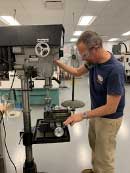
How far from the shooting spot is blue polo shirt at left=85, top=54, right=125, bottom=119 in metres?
1.48

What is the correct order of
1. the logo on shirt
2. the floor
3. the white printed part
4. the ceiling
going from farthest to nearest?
the ceiling, the floor, the logo on shirt, the white printed part

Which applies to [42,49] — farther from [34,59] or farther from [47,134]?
[47,134]

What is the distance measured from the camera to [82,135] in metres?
3.26

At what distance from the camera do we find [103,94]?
169 cm

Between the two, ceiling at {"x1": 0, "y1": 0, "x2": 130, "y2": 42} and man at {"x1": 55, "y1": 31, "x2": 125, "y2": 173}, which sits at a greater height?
ceiling at {"x1": 0, "y1": 0, "x2": 130, "y2": 42}

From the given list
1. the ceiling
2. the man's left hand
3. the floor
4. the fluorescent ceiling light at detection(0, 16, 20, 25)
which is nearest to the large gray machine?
the man's left hand

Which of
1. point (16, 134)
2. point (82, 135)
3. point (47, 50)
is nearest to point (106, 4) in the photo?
point (82, 135)

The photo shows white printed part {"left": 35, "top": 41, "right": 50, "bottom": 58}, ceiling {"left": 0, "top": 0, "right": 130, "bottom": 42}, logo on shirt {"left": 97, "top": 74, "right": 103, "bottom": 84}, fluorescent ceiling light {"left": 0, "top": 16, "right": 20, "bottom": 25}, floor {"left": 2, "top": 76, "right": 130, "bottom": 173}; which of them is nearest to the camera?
white printed part {"left": 35, "top": 41, "right": 50, "bottom": 58}

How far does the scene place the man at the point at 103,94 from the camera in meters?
1.48

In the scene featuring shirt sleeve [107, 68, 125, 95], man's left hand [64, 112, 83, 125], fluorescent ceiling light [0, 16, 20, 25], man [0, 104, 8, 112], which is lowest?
man [0, 104, 8, 112]

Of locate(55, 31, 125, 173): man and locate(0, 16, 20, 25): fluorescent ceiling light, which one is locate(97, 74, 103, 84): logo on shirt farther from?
locate(0, 16, 20, 25): fluorescent ceiling light

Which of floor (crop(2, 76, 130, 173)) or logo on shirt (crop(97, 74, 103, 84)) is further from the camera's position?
floor (crop(2, 76, 130, 173))

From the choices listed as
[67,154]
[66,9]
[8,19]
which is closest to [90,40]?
[67,154]

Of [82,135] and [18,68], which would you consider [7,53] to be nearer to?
[18,68]
